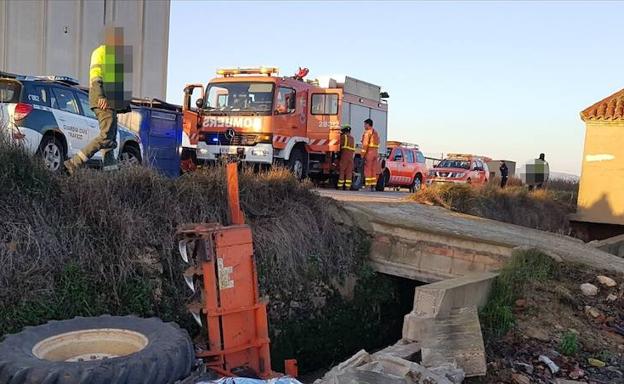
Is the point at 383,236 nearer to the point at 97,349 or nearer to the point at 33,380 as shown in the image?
the point at 97,349

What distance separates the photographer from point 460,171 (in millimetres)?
24172

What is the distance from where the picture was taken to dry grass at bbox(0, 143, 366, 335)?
199 inches

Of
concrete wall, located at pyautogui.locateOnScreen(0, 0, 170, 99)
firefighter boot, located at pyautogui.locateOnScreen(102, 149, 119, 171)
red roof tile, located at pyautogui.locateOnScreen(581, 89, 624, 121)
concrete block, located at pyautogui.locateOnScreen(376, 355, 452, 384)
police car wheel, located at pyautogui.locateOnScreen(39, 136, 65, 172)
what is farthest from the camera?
concrete wall, located at pyautogui.locateOnScreen(0, 0, 170, 99)

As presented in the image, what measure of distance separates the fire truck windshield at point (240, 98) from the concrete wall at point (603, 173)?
834cm

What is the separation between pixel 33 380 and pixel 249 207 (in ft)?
13.5

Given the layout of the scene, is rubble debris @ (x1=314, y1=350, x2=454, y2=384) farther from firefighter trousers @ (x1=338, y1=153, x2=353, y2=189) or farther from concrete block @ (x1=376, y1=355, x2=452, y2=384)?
firefighter trousers @ (x1=338, y1=153, x2=353, y2=189)

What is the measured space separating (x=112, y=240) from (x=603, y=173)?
1358cm

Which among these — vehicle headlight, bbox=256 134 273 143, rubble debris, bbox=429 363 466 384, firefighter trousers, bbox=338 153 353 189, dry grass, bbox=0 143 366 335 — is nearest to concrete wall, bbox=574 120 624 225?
firefighter trousers, bbox=338 153 353 189

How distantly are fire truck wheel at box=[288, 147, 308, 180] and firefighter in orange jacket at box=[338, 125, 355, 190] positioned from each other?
116 cm

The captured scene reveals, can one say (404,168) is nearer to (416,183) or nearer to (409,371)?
(416,183)

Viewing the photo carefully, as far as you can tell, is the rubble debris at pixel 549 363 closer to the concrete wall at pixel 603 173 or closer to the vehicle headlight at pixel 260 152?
the vehicle headlight at pixel 260 152

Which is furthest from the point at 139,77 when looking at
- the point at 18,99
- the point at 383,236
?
the point at 383,236

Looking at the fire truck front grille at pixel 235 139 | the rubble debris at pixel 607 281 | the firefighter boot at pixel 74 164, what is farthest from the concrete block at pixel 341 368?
the fire truck front grille at pixel 235 139

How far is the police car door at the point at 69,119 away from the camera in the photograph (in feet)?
29.7
